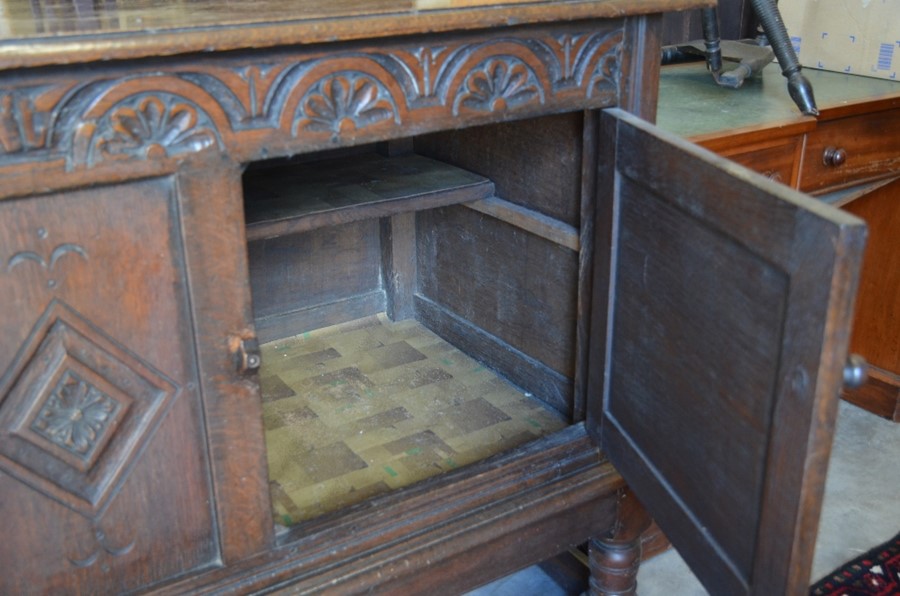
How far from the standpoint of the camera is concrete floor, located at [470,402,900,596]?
1776mm

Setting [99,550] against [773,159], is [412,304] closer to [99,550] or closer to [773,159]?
[773,159]

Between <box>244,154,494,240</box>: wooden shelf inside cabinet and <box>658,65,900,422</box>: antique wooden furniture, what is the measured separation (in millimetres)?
432

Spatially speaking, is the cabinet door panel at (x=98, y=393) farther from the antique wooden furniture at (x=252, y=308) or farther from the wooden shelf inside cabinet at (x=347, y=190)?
the wooden shelf inside cabinet at (x=347, y=190)

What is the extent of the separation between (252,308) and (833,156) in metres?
1.28

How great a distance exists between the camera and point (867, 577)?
1.75 meters

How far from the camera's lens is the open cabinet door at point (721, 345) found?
811mm

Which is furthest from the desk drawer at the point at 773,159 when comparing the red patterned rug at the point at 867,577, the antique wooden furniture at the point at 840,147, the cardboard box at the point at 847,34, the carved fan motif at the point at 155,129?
the carved fan motif at the point at 155,129

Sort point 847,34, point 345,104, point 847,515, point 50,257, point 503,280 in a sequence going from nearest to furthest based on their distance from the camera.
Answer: point 50,257
point 345,104
point 503,280
point 847,515
point 847,34

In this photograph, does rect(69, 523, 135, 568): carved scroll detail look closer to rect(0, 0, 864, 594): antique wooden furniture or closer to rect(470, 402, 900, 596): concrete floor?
rect(0, 0, 864, 594): antique wooden furniture

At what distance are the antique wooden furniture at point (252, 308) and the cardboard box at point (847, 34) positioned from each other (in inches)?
44.1

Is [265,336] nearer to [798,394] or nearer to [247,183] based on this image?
[247,183]

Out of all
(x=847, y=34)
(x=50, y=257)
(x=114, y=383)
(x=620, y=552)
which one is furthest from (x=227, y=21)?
(x=847, y=34)

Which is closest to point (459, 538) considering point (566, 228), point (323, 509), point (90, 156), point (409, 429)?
point (323, 509)

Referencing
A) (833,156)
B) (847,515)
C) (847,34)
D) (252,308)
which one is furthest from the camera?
(847,34)
